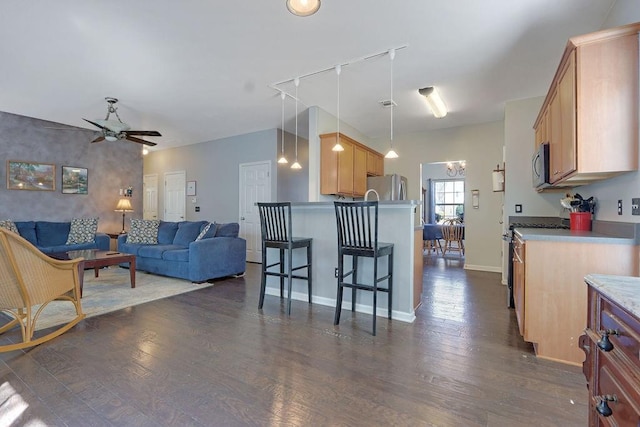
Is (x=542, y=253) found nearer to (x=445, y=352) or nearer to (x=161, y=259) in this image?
(x=445, y=352)

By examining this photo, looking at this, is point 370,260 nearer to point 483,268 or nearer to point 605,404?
point 605,404

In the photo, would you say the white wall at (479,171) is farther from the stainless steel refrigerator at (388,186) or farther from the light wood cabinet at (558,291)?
the light wood cabinet at (558,291)

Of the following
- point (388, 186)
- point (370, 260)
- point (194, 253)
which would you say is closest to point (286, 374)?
point (370, 260)

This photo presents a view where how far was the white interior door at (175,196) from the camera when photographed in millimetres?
7234

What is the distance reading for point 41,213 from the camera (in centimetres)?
523

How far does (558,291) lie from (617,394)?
1475mm

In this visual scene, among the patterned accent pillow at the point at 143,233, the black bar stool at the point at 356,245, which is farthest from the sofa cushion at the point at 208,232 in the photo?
the black bar stool at the point at 356,245

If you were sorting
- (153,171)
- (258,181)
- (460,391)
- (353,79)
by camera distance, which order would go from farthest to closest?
1. (153,171)
2. (258,181)
3. (353,79)
4. (460,391)

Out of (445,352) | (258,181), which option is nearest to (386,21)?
(445,352)

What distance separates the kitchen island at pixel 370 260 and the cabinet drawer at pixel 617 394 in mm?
1940

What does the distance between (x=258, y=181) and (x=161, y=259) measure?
237cm

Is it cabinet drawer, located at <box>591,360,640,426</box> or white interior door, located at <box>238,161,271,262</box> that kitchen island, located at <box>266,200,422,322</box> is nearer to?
cabinet drawer, located at <box>591,360,640,426</box>

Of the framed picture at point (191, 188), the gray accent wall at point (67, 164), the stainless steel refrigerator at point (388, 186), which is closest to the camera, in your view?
the gray accent wall at point (67, 164)

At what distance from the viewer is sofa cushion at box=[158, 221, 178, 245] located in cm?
518
